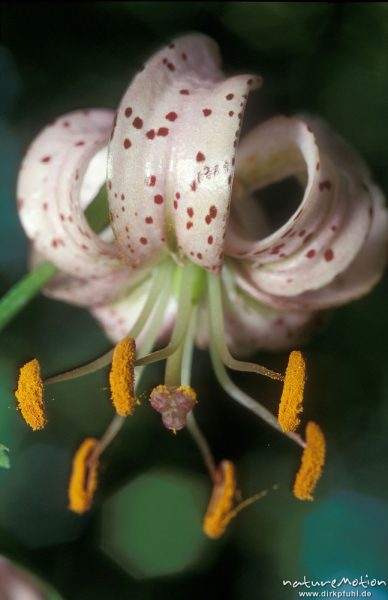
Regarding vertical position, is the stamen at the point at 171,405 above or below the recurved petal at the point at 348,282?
below

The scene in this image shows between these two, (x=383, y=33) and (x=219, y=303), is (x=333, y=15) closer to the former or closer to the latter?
(x=383, y=33)

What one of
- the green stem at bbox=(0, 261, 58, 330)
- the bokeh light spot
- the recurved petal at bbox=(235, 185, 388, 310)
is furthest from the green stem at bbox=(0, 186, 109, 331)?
the bokeh light spot

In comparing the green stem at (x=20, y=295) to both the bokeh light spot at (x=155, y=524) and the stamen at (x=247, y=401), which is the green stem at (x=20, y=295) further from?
the bokeh light spot at (x=155, y=524)

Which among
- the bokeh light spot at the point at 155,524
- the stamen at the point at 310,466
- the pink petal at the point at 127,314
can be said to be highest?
the pink petal at the point at 127,314

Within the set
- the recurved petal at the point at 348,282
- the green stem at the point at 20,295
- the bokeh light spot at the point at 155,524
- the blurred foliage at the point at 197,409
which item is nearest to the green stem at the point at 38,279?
the green stem at the point at 20,295

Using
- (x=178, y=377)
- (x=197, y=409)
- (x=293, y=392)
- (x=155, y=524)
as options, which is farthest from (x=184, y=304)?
(x=155, y=524)

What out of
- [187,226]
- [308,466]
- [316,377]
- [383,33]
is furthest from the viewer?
[316,377]

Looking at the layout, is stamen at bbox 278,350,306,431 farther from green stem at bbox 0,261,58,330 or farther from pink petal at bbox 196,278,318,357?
green stem at bbox 0,261,58,330

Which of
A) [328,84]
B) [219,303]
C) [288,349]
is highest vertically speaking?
[328,84]

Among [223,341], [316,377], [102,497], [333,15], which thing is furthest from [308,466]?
[102,497]
